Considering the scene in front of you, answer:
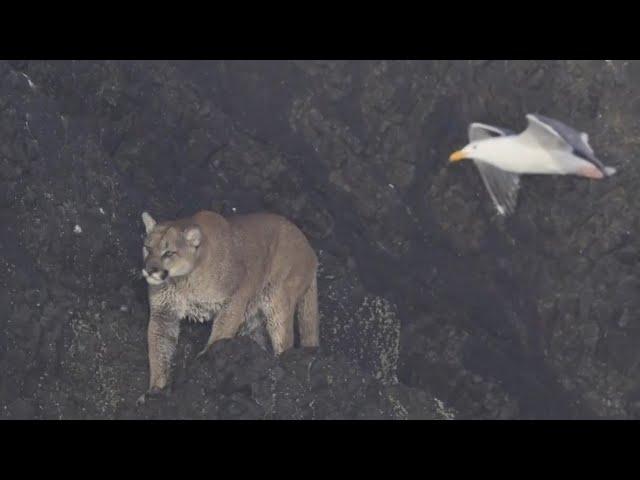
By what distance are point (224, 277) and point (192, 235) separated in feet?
2.04

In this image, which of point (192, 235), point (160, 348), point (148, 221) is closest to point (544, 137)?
point (192, 235)

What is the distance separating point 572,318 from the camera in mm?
13859

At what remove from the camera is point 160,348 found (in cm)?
1249

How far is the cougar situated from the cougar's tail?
0.04 feet

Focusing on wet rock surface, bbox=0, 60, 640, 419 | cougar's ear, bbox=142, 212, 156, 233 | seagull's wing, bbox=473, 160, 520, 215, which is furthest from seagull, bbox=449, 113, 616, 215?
cougar's ear, bbox=142, 212, 156, 233

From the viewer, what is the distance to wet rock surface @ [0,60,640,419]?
1231 centimetres

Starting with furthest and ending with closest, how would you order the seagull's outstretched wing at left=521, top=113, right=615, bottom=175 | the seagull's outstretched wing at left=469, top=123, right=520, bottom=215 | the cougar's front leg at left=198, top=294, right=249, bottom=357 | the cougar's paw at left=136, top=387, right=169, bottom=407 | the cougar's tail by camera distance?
the cougar's tail, the cougar's front leg at left=198, top=294, right=249, bottom=357, the cougar's paw at left=136, top=387, right=169, bottom=407, the seagull's outstretched wing at left=469, top=123, right=520, bottom=215, the seagull's outstretched wing at left=521, top=113, right=615, bottom=175

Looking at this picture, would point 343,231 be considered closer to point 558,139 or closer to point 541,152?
point 541,152

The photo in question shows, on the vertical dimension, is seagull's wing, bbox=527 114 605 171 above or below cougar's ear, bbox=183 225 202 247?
above

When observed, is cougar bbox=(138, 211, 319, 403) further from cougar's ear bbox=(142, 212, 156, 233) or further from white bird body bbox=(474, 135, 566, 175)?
white bird body bbox=(474, 135, 566, 175)

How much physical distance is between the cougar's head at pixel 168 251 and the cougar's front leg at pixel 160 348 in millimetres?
445

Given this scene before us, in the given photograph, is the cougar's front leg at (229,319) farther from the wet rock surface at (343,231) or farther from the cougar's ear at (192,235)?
the cougar's ear at (192,235)

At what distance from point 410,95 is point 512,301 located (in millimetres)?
2652

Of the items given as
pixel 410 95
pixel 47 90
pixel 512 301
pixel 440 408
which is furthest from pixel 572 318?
pixel 47 90
